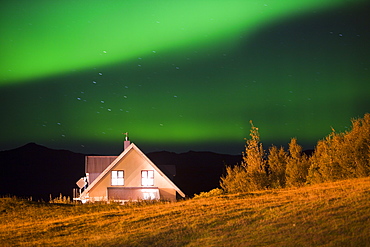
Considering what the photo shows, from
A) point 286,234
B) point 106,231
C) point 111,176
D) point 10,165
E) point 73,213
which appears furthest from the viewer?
point 10,165

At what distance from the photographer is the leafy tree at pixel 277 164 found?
49453mm

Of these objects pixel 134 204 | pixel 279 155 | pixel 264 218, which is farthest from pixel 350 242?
pixel 279 155

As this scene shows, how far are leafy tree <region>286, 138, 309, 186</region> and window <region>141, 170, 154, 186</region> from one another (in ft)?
42.5

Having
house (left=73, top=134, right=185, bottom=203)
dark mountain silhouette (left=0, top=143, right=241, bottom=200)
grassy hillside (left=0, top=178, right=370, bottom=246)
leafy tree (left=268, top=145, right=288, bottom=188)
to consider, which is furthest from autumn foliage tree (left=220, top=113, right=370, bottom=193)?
dark mountain silhouette (left=0, top=143, right=241, bottom=200)

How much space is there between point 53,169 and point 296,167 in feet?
335

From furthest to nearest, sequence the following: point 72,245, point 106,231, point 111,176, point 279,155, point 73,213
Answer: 1. point 279,155
2. point 111,176
3. point 73,213
4. point 106,231
5. point 72,245

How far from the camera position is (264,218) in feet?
54.0

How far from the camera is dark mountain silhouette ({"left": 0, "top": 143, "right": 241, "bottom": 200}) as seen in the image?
393ft

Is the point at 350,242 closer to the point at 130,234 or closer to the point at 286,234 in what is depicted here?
the point at 286,234

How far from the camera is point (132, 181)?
4197cm

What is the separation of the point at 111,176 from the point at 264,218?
26.9 meters

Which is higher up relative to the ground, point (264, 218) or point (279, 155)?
point (279, 155)

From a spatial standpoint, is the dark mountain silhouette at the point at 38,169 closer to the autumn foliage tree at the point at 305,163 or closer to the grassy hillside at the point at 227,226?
the autumn foliage tree at the point at 305,163

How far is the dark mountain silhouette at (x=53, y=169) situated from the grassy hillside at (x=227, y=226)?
92091 millimetres
